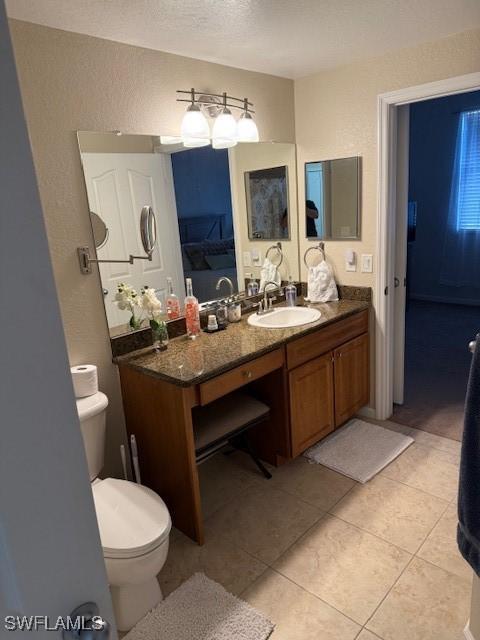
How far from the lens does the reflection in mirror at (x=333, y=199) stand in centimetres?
276

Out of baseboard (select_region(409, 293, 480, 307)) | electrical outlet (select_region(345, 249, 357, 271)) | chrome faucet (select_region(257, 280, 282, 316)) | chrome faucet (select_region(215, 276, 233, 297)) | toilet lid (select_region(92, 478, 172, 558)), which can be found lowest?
baseboard (select_region(409, 293, 480, 307))

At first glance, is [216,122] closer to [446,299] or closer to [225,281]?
[225,281]

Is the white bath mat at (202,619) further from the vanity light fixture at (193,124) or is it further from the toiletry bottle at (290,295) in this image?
the vanity light fixture at (193,124)

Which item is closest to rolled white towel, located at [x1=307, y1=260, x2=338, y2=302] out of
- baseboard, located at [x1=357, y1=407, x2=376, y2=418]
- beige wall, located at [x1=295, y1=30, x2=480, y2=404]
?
beige wall, located at [x1=295, y1=30, x2=480, y2=404]

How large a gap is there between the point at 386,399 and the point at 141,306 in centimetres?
181

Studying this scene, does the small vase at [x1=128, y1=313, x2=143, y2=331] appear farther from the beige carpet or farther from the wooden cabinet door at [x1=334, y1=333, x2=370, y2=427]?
the beige carpet

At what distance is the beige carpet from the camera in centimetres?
298

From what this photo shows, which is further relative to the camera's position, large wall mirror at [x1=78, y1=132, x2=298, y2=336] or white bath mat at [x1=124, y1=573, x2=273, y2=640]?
large wall mirror at [x1=78, y1=132, x2=298, y2=336]

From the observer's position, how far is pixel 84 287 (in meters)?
2.01

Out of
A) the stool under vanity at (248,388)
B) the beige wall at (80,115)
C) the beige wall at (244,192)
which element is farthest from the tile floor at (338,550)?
the beige wall at (244,192)

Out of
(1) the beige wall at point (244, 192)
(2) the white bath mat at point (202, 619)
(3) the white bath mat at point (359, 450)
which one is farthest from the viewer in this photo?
(1) the beige wall at point (244, 192)

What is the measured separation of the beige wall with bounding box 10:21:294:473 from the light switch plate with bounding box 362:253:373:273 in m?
1.38

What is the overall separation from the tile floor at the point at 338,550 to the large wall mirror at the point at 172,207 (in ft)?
3.62

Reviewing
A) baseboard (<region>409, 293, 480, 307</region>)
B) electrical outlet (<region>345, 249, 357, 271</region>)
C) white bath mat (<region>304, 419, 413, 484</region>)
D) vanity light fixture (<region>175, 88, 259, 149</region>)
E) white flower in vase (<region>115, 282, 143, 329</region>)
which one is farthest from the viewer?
baseboard (<region>409, 293, 480, 307</region>)
